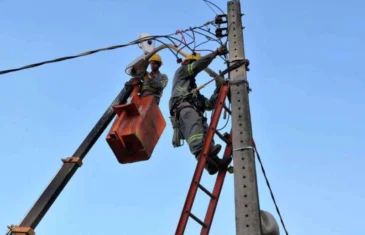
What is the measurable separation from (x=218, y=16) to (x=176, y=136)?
1566 mm

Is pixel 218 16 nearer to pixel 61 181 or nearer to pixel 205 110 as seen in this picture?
pixel 205 110

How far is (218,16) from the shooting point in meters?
Result: 6.43

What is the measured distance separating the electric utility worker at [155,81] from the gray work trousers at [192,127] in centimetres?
48

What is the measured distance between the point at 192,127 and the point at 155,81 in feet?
3.34

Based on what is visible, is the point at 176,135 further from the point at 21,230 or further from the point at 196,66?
the point at 21,230

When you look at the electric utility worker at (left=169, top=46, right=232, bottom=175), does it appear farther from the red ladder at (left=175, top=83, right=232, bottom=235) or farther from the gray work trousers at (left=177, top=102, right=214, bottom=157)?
the red ladder at (left=175, top=83, right=232, bottom=235)

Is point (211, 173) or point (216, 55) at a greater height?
point (216, 55)

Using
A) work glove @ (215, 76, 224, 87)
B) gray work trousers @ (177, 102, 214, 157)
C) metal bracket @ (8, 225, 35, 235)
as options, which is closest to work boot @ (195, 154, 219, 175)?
gray work trousers @ (177, 102, 214, 157)

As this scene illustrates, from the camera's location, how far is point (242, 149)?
4.77 meters

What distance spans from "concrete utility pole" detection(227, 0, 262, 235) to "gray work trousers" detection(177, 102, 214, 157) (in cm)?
114

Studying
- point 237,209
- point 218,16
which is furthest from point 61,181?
point 218,16

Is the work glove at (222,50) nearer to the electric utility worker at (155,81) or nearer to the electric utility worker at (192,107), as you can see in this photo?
the electric utility worker at (192,107)

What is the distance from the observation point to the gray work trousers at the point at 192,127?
6281 mm

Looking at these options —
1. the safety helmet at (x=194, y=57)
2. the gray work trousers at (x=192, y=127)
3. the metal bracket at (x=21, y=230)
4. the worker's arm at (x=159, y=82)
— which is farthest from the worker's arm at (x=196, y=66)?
the metal bracket at (x=21, y=230)
